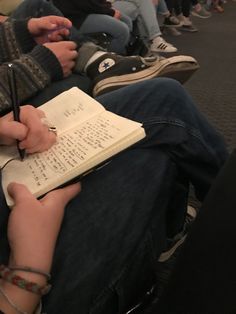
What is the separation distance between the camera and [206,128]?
0.65 metres

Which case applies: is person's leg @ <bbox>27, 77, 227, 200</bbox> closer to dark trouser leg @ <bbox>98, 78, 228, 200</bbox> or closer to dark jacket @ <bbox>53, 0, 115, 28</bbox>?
dark trouser leg @ <bbox>98, 78, 228, 200</bbox>

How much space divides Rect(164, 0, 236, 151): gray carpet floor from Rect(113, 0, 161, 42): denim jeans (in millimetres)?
234

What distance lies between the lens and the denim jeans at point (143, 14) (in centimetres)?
225

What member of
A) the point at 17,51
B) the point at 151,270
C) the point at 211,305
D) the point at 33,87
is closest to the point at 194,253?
the point at 211,305

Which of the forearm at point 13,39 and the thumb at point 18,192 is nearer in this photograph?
the thumb at point 18,192

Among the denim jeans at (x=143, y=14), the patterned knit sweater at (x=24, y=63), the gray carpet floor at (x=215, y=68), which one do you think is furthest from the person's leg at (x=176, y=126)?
the denim jeans at (x=143, y=14)

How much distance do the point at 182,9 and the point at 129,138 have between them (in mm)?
2961

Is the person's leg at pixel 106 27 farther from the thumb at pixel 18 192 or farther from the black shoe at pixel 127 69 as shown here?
the thumb at pixel 18 192

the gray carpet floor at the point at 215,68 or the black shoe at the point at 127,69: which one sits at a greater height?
the black shoe at the point at 127,69

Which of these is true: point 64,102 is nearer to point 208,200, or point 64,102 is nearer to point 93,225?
point 93,225

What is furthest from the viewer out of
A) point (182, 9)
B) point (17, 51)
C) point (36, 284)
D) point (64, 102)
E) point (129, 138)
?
point (182, 9)

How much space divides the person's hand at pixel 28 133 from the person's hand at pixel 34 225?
9 cm

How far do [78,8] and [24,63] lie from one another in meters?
1.03

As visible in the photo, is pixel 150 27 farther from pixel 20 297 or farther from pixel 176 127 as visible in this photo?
pixel 20 297
